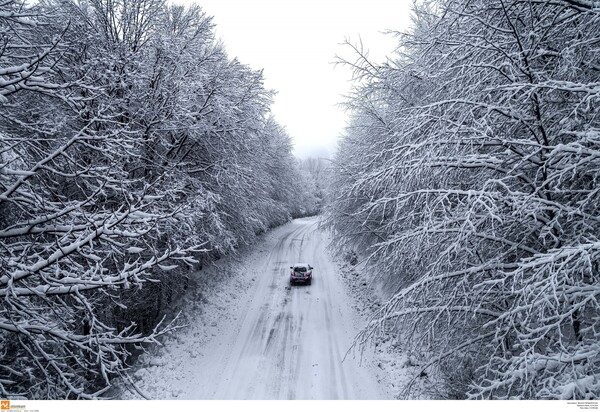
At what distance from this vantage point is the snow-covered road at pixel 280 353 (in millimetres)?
7938

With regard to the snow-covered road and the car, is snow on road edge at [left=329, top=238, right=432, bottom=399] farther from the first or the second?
the car

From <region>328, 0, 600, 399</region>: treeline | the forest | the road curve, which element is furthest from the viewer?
the road curve

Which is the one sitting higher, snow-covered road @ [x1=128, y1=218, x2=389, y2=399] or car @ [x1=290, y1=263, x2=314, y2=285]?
car @ [x1=290, y1=263, x2=314, y2=285]

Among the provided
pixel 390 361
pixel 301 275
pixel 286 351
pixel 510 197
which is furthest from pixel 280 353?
pixel 510 197

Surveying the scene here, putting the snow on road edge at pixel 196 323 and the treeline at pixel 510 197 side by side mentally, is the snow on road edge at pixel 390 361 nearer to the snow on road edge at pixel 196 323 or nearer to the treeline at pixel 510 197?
the treeline at pixel 510 197

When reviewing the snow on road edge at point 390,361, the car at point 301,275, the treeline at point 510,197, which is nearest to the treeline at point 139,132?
the treeline at point 510,197

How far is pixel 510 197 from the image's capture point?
3531mm

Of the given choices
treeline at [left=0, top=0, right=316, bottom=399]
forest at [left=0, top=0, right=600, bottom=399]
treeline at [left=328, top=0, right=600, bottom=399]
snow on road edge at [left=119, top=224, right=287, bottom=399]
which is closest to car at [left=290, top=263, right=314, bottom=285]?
snow on road edge at [left=119, top=224, right=287, bottom=399]

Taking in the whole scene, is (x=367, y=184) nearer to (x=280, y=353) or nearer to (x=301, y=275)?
(x=280, y=353)

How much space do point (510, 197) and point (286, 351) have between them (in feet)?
28.2

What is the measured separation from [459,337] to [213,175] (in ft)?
31.9

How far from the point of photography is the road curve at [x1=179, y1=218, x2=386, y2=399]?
26.0 feet

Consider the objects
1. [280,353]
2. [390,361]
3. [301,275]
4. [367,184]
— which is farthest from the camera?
[301,275]
